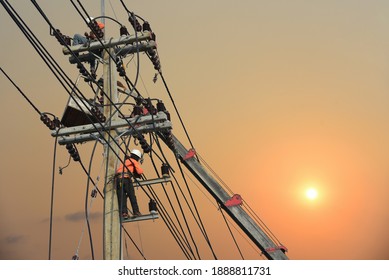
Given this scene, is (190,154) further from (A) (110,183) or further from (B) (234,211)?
(A) (110,183)

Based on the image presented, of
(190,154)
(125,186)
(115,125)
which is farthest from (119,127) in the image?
(190,154)

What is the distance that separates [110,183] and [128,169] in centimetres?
45

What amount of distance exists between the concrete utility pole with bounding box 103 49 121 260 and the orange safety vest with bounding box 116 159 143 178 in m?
0.14

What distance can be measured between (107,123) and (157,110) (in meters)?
1.06

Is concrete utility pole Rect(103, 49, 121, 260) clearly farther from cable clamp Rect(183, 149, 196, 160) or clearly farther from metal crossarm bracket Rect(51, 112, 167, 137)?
cable clamp Rect(183, 149, 196, 160)

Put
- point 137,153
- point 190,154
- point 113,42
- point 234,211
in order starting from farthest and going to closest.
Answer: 1. point 190,154
2. point 234,211
3. point 113,42
4. point 137,153

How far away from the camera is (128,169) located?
1110cm

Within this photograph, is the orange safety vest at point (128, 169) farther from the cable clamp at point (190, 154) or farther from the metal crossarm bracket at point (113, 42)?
the cable clamp at point (190, 154)

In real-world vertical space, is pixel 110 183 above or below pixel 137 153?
below

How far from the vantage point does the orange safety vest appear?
1098cm

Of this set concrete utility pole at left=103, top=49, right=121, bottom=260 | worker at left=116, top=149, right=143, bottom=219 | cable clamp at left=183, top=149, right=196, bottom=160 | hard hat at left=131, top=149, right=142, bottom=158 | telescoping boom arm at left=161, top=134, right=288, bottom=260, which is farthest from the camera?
cable clamp at left=183, top=149, right=196, bottom=160

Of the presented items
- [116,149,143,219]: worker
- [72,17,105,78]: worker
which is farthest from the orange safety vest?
[72,17,105,78]: worker
